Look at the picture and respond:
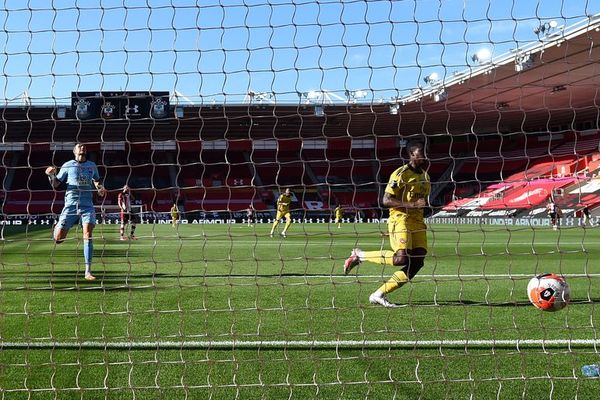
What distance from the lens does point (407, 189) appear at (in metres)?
6.77

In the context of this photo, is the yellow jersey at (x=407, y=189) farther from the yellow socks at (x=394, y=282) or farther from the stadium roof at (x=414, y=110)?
the yellow socks at (x=394, y=282)

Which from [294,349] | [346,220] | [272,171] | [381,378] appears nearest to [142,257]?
[294,349]

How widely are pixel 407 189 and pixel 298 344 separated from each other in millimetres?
2448

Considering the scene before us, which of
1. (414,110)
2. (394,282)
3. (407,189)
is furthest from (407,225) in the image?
(414,110)

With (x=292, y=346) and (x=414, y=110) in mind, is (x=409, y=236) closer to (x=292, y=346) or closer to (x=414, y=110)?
(x=414, y=110)

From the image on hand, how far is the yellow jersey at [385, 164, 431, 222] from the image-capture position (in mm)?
6463

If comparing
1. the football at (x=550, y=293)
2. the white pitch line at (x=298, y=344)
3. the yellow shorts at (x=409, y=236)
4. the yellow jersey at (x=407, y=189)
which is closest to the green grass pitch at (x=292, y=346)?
the white pitch line at (x=298, y=344)

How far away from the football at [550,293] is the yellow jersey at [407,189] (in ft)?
4.82

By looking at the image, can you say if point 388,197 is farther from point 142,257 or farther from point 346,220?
point 346,220

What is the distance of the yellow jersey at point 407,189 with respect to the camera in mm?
6463

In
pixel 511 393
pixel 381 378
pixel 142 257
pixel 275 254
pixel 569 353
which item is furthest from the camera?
pixel 275 254

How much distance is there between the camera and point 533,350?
15.9 feet

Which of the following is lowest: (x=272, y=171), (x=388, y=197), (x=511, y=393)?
(x=511, y=393)

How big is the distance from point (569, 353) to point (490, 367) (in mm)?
714
